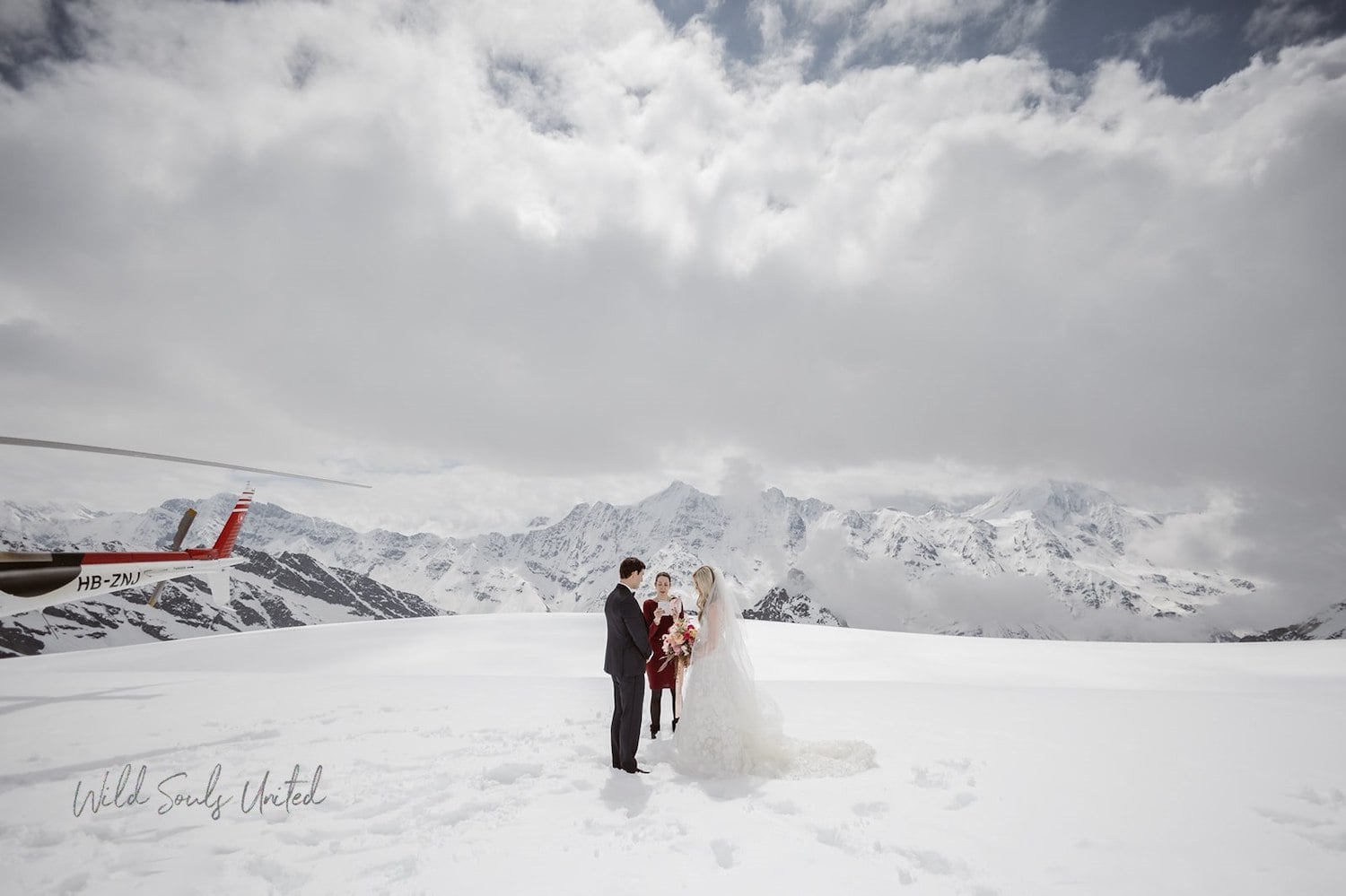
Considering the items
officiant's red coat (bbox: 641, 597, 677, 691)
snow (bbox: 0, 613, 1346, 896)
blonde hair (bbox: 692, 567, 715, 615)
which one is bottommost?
snow (bbox: 0, 613, 1346, 896)

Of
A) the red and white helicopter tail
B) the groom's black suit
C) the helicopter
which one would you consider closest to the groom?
the groom's black suit

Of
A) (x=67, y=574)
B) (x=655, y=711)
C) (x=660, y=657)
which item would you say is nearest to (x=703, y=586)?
(x=660, y=657)

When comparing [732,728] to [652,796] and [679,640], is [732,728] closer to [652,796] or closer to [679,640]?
[652,796]

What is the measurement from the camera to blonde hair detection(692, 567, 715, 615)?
8.91 m

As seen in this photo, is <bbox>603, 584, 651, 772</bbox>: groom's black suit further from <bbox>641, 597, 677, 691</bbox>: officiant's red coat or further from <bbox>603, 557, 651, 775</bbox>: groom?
<bbox>641, 597, 677, 691</bbox>: officiant's red coat

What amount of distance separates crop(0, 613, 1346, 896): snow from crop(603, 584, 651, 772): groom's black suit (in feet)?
1.32

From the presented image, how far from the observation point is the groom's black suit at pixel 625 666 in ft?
26.0

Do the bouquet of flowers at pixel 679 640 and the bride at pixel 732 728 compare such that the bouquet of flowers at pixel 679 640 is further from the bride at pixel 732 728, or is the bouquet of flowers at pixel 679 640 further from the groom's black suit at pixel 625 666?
the groom's black suit at pixel 625 666

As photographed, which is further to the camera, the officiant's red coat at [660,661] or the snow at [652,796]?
the officiant's red coat at [660,661]

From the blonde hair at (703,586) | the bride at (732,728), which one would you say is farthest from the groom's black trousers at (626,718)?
the blonde hair at (703,586)

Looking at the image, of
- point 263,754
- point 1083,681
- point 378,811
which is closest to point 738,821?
point 378,811

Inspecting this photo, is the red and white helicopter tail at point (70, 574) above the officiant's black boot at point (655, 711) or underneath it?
above

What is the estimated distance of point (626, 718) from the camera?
7.93 meters

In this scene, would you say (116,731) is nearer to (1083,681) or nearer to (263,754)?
(263,754)
